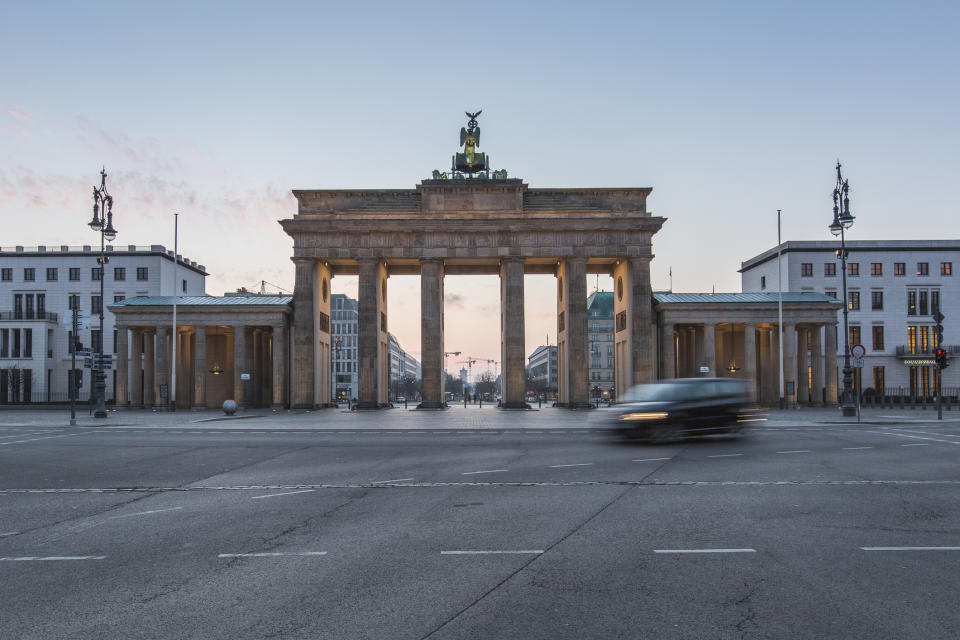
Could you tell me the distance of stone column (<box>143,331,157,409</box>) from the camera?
192 feet

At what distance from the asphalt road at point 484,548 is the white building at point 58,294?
67.8 metres

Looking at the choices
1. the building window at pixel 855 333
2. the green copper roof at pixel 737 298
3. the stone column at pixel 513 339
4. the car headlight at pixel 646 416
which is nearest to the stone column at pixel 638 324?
the green copper roof at pixel 737 298

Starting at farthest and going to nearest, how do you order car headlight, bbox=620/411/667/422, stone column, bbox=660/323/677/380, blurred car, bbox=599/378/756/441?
stone column, bbox=660/323/677/380 → blurred car, bbox=599/378/756/441 → car headlight, bbox=620/411/667/422

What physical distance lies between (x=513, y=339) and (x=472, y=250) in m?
7.70

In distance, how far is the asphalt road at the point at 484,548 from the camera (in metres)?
5.68

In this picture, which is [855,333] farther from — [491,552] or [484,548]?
[491,552]

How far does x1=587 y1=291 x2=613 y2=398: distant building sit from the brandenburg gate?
67094 millimetres

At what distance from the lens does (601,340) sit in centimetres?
12656

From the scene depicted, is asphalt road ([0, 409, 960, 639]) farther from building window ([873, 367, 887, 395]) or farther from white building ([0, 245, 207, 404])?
white building ([0, 245, 207, 404])

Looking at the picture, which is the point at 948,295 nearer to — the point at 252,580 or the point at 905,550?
the point at 905,550

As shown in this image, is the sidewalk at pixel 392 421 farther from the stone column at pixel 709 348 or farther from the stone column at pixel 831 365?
the stone column at pixel 831 365

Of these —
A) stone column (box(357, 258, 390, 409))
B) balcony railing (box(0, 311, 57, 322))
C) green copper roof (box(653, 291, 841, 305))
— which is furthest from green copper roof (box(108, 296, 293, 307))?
green copper roof (box(653, 291, 841, 305))

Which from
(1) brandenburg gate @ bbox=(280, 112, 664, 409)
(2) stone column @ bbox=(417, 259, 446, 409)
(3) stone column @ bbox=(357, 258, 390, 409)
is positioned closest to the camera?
(2) stone column @ bbox=(417, 259, 446, 409)

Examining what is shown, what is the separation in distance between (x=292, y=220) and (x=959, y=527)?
5259 centimetres
